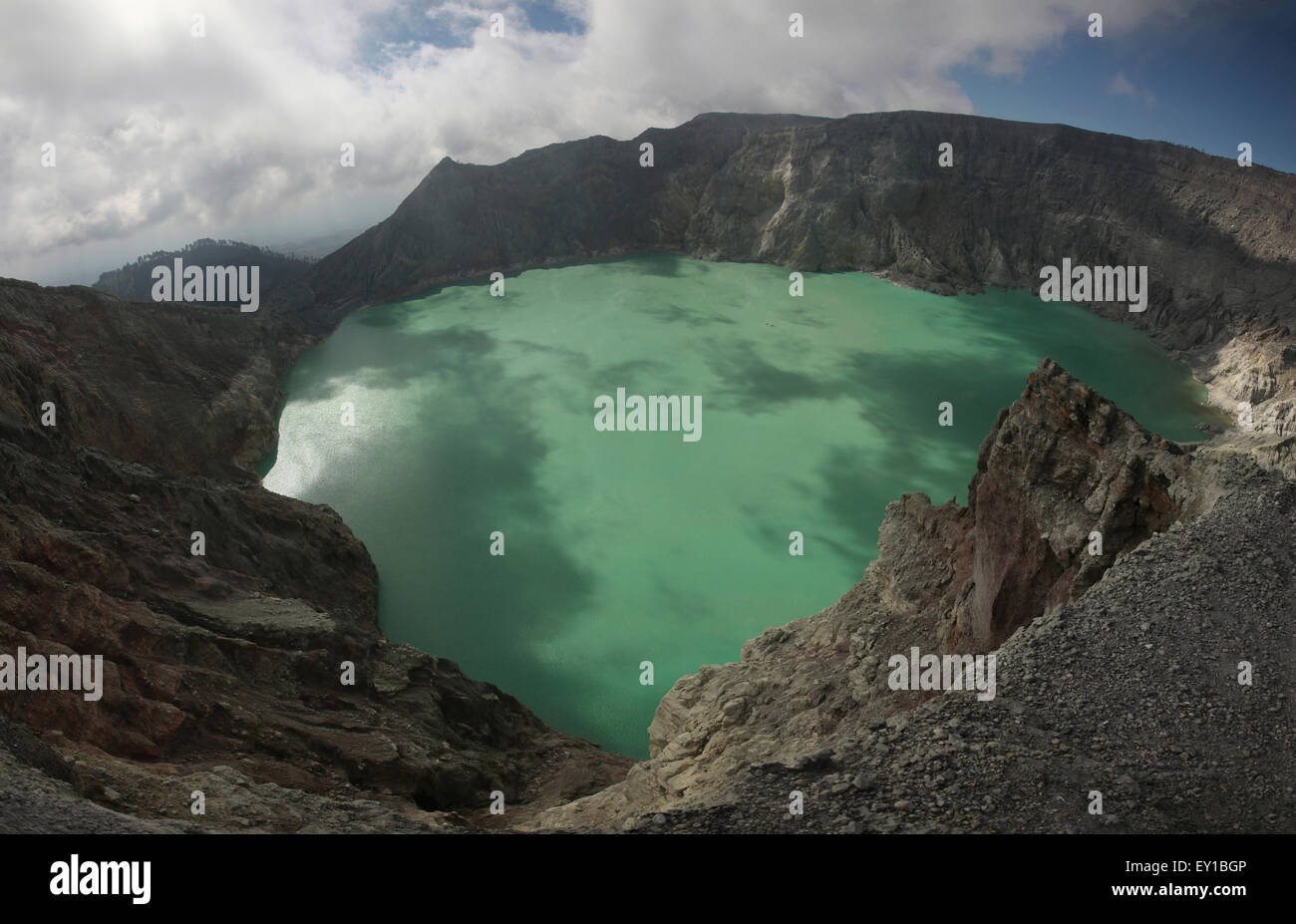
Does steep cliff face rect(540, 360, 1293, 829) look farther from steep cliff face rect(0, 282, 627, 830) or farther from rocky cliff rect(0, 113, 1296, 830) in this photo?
steep cliff face rect(0, 282, 627, 830)

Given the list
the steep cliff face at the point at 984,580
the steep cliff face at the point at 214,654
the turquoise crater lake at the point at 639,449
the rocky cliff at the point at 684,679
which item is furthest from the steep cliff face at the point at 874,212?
the steep cliff face at the point at 984,580

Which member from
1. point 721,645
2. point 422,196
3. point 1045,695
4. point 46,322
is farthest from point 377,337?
point 1045,695

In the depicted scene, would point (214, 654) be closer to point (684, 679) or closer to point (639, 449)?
point (684, 679)

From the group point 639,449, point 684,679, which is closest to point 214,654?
point 684,679

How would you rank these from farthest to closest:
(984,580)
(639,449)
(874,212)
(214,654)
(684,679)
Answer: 1. (874,212)
2. (639,449)
3. (684,679)
4. (214,654)
5. (984,580)

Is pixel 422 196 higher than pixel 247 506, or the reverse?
pixel 422 196

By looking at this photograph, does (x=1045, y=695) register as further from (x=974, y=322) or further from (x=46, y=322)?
(x=974, y=322)
